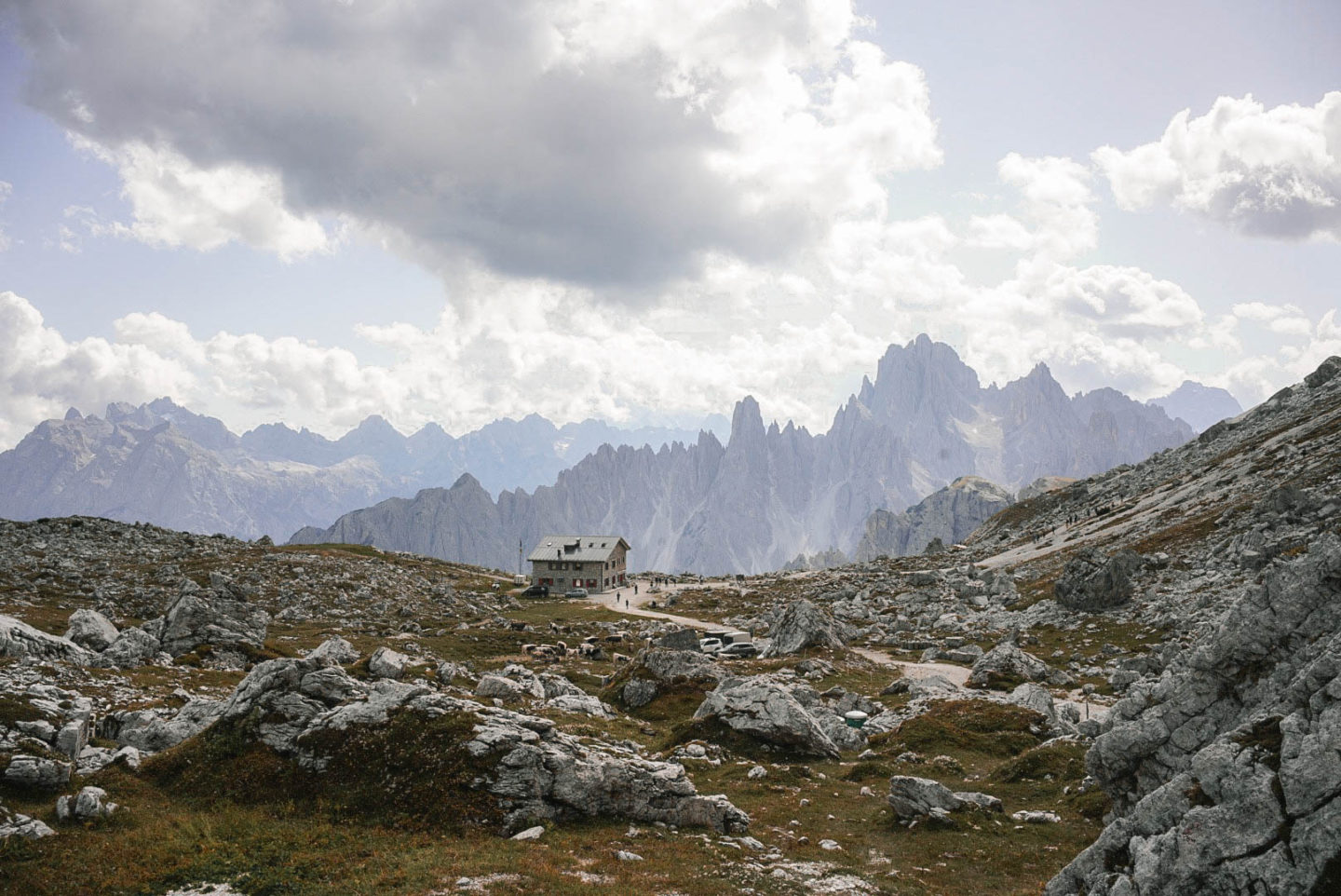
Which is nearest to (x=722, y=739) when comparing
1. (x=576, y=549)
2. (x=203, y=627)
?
(x=203, y=627)

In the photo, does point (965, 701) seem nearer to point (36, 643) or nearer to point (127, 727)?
point (127, 727)

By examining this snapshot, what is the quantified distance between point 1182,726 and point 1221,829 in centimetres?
694

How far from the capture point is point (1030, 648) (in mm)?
62844

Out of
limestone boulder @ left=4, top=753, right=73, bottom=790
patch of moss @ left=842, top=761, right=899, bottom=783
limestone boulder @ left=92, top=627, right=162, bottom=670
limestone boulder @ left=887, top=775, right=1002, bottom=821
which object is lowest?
patch of moss @ left=842, top=761, right=899, bottom=783

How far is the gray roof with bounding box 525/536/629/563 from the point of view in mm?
131125

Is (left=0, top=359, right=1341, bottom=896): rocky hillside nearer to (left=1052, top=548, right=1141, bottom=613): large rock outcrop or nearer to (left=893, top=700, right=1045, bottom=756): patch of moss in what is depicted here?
(left=893, top=700, right=1045, bottom=756): patch of moss

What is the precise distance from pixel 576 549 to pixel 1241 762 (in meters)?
124

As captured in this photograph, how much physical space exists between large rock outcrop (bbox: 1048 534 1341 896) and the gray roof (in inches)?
4486

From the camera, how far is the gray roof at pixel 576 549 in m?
131

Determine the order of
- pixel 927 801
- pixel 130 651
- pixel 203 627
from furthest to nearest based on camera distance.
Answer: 1. pixel 203 627
2. pixel 130 651
3. pixel 927 801

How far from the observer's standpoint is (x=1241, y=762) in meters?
14.5

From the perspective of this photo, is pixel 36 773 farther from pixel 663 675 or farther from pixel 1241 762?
pixel 663 675

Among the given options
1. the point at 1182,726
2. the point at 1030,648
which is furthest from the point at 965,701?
the point at 1030,648

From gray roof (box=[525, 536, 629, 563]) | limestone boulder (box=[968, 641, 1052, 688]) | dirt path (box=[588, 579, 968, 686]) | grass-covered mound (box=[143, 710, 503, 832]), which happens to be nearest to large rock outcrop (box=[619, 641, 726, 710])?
dirt path (box=[588, 579, 968, 686])
